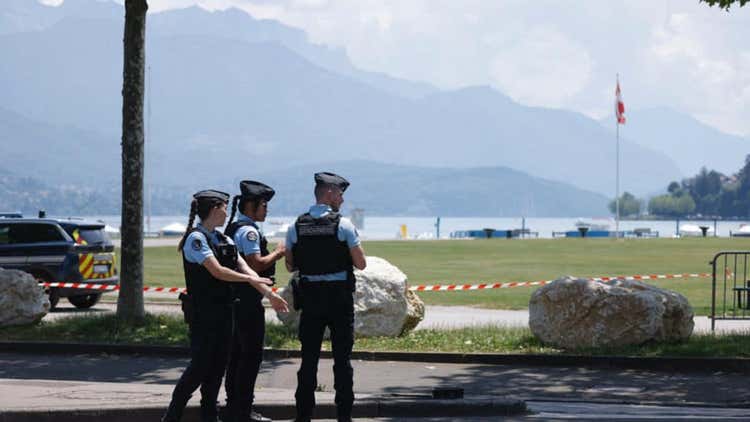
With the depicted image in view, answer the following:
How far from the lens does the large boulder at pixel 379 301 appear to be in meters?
15.5

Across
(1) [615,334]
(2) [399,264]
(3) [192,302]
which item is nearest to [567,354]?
(1) [615,334]

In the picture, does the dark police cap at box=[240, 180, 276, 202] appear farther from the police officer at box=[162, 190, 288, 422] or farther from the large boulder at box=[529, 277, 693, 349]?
the large boulder at box=[529, 277, 693, 349]

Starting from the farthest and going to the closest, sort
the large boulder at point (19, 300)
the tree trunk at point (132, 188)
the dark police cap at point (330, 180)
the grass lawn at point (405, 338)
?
the large boulder at point (19, 300) < the tree trunk at point (132, 188) < the grass lawn at point (405, 338) < the dark police cap at point (330, 180)

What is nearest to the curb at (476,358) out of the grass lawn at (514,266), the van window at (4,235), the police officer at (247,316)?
the police officer at (247,316)

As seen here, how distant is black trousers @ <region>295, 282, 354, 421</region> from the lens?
9086mm

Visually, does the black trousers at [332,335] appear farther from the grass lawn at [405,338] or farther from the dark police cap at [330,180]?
the grass lawn at [405,338]

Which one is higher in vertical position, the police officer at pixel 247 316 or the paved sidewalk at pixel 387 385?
the police officer at pixel 247 316

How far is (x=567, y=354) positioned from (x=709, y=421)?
4.37m

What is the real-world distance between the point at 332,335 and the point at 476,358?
5508 mm

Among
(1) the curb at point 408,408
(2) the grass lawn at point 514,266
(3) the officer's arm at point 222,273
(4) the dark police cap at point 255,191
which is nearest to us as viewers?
(3) the officer's arm at point 222,273

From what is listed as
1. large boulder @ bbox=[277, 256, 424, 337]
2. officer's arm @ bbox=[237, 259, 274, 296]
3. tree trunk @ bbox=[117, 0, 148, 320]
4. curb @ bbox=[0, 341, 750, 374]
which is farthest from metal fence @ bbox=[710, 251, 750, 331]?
officer's arm @ bbox=[237, 259, 274, 296]

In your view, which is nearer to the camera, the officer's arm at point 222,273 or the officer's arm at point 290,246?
the officer's arm at point 222,273

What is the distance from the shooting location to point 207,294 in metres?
8.62

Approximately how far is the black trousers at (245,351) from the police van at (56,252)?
1360 cm
